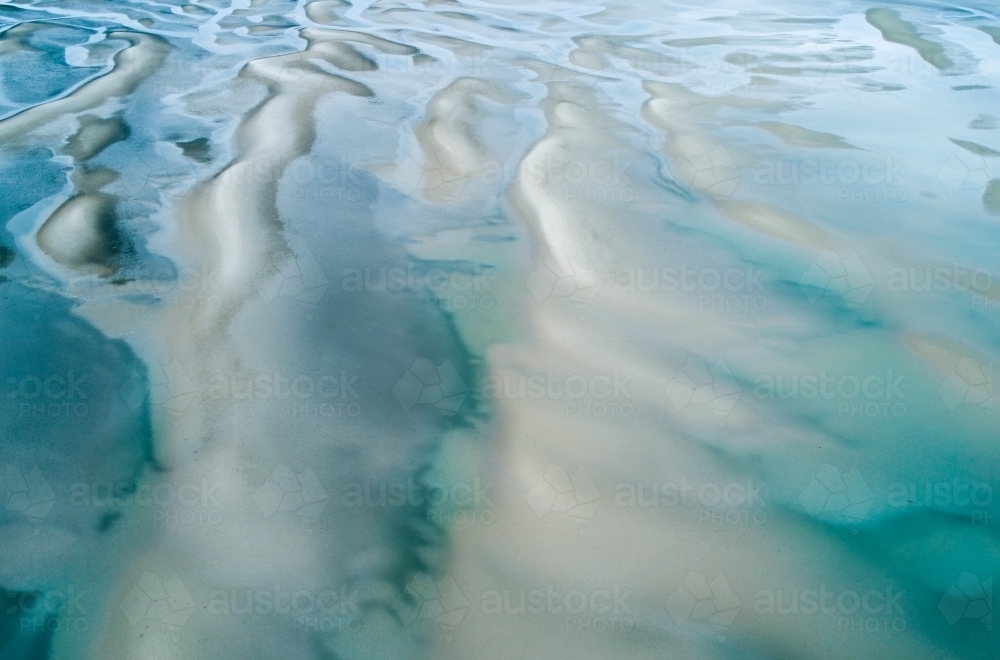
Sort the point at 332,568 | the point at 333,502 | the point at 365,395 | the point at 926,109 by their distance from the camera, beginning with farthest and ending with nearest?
the point at 926,109, the point at 365,395, the point at 333,502, the point at 332,568

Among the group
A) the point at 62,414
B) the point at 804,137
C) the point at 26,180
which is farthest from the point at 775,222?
the point at 26,180

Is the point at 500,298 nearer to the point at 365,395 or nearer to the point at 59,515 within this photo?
the point at 365,395

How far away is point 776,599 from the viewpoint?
155cm

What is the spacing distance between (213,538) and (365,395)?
0.55m

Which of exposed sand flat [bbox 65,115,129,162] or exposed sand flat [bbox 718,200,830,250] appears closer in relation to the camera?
exposed sand flat [bbox 718,200,830,250]

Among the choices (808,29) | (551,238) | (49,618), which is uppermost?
(808,29)

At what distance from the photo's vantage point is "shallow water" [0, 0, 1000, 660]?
5.04ft

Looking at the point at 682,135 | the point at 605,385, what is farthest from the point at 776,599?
the point at 682,135

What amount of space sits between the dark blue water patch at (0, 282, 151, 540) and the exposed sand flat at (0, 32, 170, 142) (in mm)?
1825

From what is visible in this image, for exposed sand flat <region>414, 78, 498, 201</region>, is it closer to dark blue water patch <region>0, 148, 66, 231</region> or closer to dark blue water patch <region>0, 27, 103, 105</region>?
dark blue water patch <region>0, 148, 66, 231</region>

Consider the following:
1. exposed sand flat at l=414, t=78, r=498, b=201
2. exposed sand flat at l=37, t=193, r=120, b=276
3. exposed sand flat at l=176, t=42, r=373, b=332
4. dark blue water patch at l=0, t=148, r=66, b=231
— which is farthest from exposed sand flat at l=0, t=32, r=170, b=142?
exposed sand flat at l=414, t=78, r=498, b=201

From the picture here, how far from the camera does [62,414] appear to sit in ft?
6.38

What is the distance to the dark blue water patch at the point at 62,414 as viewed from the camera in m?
1.72

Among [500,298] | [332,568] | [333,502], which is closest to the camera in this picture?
[332,568]
